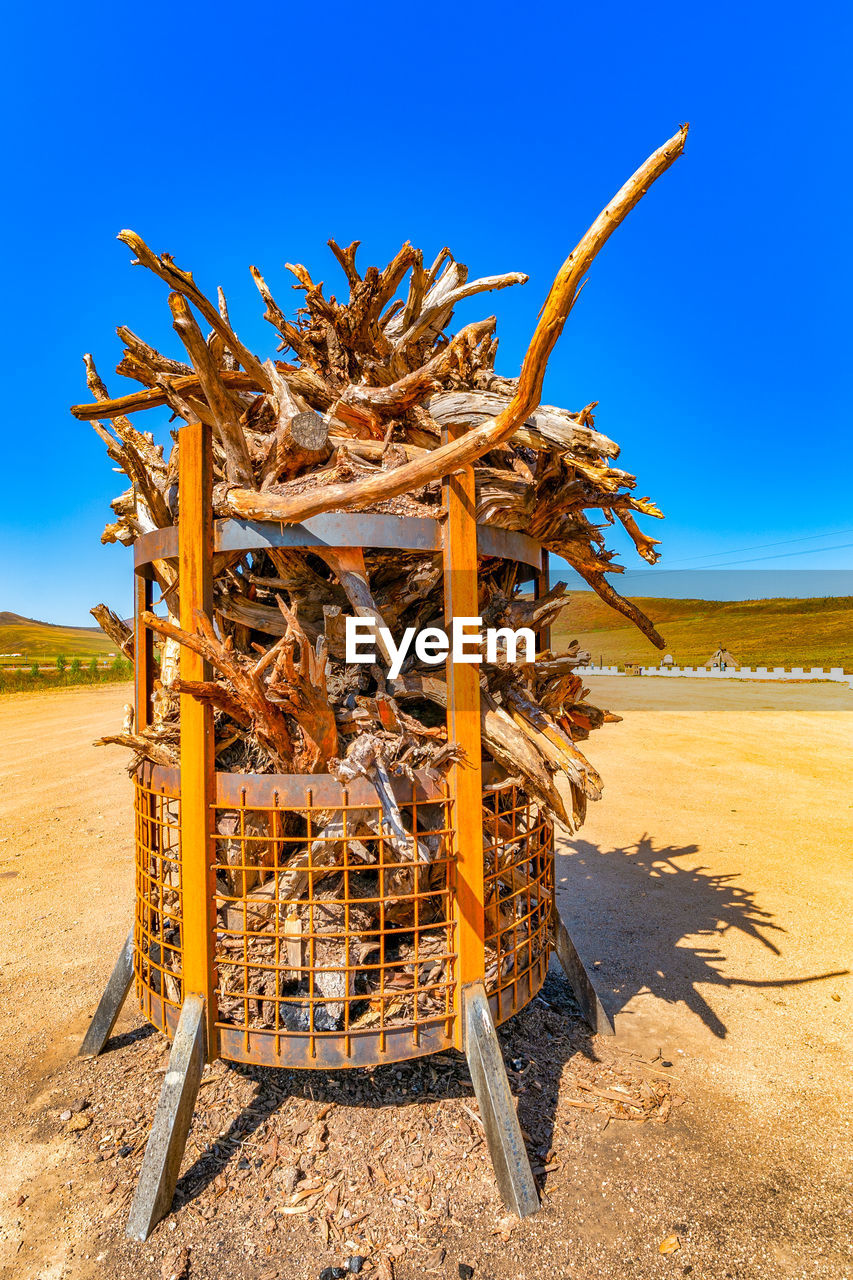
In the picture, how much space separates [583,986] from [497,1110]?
6.19 ft

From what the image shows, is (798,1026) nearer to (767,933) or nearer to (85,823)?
(767,933)

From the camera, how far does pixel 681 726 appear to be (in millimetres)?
18453

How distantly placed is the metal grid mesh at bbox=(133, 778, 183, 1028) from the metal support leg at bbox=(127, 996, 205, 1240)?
0.36 meters

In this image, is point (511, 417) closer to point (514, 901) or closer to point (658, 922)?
point (514, 901)

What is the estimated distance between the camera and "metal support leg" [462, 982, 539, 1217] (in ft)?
10.2

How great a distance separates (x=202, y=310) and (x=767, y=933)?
7.05 meters

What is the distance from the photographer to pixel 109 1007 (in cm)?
446

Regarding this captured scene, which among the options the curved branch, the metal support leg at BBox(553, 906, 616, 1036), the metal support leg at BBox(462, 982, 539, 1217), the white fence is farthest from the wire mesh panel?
the white fence

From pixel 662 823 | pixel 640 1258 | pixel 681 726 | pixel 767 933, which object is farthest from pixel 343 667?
pixel 681 726

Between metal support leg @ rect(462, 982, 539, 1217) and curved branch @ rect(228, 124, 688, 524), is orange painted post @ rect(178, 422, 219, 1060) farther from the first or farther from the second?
metal support leg @ rect(462, 982, 539, 1217)

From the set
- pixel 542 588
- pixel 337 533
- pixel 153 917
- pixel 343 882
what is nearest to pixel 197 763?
pixel 343 882

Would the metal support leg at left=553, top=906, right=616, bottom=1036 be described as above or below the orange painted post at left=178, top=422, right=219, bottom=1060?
below

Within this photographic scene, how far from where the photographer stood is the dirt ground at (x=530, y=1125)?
118 inches

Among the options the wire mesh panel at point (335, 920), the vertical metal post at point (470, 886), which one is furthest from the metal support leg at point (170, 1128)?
the vertical metal post at point (470, 886)
